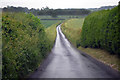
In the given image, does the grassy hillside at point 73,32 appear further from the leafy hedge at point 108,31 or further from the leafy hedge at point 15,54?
the leafy hedge at point 15,54

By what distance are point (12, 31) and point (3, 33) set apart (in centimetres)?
103

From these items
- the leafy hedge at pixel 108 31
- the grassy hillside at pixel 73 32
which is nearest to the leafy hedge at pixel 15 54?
the leafy hedge at pixel 108 31

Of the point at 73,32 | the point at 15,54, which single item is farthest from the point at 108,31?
the point at 73,32

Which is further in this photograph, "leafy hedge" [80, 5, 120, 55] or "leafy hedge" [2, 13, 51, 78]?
"leafy hedge" [80, 5, 120, 55]

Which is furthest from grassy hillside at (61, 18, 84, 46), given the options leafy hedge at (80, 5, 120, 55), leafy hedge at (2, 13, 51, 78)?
leafy hedge at (2, 13, 51, 78)

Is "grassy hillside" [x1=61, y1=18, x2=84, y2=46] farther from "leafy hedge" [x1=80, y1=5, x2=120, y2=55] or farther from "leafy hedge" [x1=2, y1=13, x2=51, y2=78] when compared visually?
"leafy hedge" [x1=2, y1=13, x2=51, y2=78]

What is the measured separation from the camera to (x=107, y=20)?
15000 millimetres

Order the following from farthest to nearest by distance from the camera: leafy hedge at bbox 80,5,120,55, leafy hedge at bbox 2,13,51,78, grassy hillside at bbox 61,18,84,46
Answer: grassy hillside at bbox 61,18,84,46, leafy hedge at bbox 80,5,120,55, leafy hedge at bbox 2,13,51,78

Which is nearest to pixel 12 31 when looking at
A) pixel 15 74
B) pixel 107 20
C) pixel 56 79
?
pixel 15 74

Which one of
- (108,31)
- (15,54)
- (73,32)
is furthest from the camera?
(73,32)

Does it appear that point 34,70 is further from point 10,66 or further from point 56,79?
point 10,66

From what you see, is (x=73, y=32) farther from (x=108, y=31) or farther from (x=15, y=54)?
(x=15, y=54)

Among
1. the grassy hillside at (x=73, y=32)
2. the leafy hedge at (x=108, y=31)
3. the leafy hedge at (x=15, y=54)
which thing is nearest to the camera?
the leafy hedge at (x=15, y=54)

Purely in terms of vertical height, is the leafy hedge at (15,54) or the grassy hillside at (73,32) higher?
the leafy hedge at (15,54)
